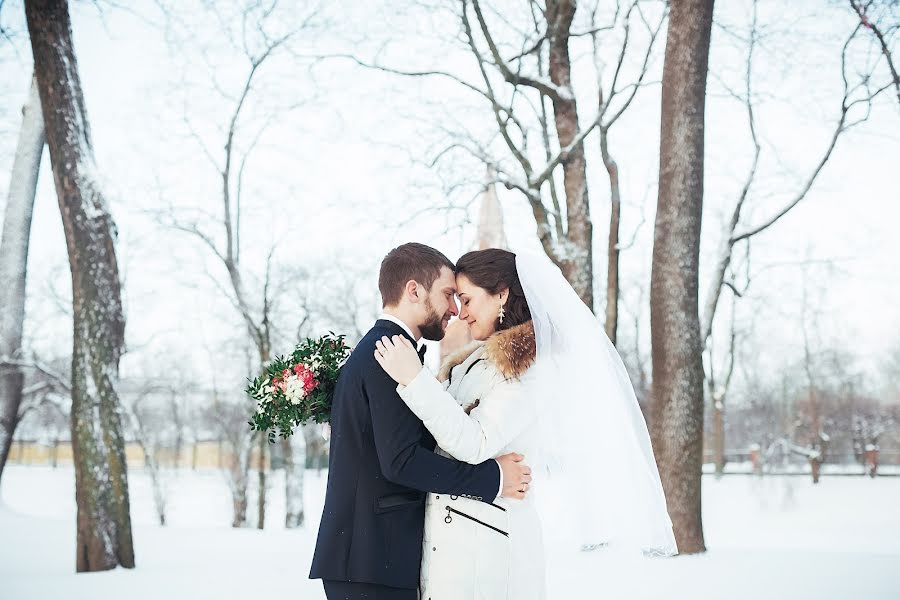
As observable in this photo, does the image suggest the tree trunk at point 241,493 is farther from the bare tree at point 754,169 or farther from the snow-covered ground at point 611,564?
the bare tree at point 754,169

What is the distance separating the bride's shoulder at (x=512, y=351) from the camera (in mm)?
2863

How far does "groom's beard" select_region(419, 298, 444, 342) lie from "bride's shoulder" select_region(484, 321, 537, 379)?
20 cm

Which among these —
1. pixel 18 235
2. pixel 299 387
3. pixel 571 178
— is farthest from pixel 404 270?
pixel 18 235

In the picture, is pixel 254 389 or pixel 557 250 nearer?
pixel 254 389

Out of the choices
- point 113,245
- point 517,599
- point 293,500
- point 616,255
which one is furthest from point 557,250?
point 293,500

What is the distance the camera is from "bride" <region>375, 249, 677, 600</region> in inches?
107

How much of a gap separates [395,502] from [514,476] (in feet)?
1.49

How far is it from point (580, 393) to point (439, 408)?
2.90 feet

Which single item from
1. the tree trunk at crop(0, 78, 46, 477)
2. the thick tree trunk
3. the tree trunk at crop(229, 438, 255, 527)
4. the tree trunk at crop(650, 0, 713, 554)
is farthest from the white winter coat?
the tree trunk at crop(229, 438, 255, 527)

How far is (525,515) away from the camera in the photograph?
9.57ft

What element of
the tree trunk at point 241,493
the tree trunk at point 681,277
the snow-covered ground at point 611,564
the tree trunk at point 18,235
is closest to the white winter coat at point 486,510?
the snow-covered ground at point 611,564

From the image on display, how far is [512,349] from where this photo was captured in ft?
9.47

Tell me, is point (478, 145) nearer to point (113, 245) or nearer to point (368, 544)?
point (113, 245)

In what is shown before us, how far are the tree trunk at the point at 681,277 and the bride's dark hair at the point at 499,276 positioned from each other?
15.7 feet
